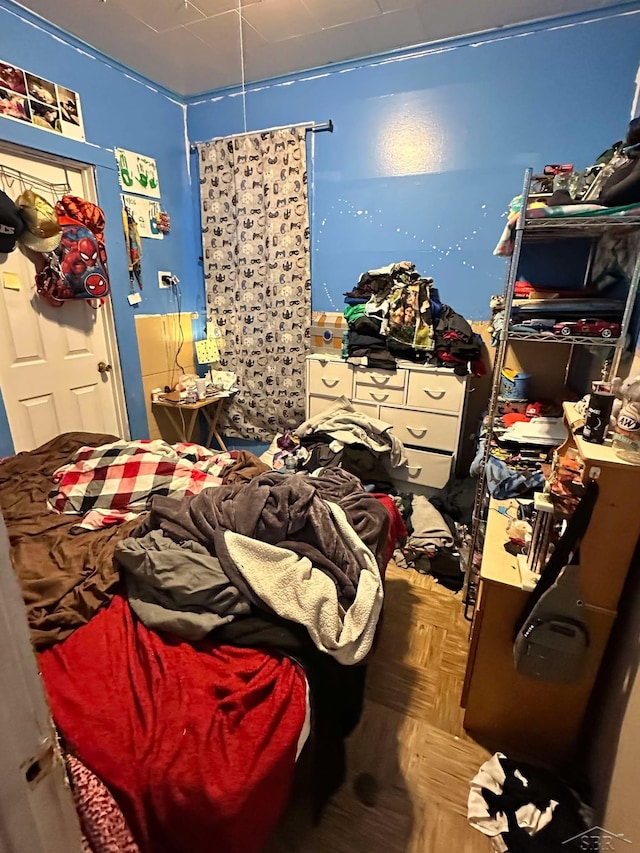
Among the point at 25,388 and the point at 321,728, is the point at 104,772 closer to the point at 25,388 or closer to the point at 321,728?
the point at 321,728

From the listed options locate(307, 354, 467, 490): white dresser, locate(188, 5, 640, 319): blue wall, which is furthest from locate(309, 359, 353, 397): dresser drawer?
Answer: locate(188, 5, 640, 319): blue wall

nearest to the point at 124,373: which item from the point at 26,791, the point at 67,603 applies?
the point at 67,603

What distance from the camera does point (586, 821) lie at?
1.22 metres

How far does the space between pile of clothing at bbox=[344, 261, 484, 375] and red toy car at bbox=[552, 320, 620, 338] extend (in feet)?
2.64

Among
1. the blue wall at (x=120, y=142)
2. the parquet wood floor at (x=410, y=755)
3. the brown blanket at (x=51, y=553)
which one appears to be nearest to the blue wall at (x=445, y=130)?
the blue wall at (x=120, y=142)

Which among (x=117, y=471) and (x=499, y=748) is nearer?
(x=499, y=748)

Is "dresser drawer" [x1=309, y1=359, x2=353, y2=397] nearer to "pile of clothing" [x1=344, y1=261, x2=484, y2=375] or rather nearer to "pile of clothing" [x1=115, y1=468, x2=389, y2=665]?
"pile of clothing" [x1=344, y1=261, x2=484, y2=375]

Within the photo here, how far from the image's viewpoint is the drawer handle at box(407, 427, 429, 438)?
8.79 ft

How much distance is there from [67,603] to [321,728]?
0.81m

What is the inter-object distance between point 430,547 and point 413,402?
0.87 metres

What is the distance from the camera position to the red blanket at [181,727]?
0.81 metres

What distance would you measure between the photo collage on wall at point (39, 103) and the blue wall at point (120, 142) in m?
0.04

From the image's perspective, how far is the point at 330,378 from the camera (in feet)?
9.45

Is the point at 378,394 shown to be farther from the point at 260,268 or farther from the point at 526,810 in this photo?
the point at 526,810
